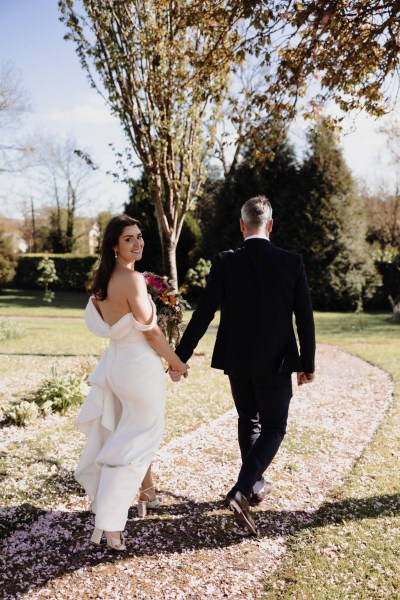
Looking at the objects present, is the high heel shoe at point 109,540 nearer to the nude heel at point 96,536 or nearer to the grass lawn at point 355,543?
the nude heel at point 96,536

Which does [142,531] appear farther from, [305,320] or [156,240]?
[156,240]

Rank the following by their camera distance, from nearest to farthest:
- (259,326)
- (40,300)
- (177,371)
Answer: (259,326), (177,371), (40,300)

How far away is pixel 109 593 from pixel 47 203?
46458mm

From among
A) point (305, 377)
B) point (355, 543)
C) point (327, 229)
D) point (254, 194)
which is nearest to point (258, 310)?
point (305, 377)

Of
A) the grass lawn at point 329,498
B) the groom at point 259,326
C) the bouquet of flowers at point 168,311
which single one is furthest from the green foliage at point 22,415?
the groom at point 259,326

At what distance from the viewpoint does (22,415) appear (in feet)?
19.6

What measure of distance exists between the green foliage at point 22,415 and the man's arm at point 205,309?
3087mm

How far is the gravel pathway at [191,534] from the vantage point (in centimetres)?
297

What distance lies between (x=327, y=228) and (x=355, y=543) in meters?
18.7

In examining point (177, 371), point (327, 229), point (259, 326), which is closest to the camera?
point (259, 326)

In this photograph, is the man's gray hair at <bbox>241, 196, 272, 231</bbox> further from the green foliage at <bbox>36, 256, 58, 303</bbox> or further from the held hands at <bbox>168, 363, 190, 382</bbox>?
the green foliage at <bbox>36, 256, 58, 303</bbox>

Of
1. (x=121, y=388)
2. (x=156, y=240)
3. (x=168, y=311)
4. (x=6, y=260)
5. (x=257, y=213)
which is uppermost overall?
(x=156, y=240)

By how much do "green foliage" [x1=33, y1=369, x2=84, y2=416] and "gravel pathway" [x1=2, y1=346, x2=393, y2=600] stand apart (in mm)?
1722

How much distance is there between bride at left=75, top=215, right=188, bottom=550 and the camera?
10.9 ft
